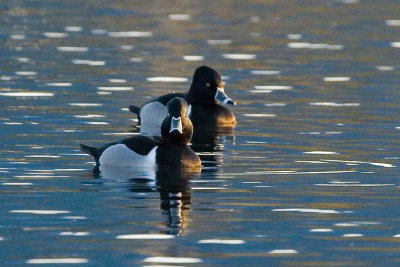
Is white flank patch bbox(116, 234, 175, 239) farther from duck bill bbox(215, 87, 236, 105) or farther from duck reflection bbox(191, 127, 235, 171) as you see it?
duck bill bbox(215, 87, 236, 105)

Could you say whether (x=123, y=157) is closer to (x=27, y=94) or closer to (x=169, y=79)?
(x=27, y=94)

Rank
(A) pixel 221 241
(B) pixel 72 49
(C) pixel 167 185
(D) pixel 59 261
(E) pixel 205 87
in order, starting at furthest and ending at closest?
1. (B) pixel 72 49
2. (E) pixel 205 87
3. (C) pixel 167 185
4. (A) pixel 221 241
5. (D) pixel 59 261

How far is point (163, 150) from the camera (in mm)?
15375

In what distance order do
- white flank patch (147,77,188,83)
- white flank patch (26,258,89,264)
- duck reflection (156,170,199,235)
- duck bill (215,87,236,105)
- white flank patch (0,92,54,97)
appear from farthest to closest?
white flank patch (147,77,188,83), white flank patch (0,92,54,97), duck bill (215,87,236,105), duck reflection (156,170,199,235), white flank patch (26,258,89,264)

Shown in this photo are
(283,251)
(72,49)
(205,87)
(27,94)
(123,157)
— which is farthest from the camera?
(72,49)

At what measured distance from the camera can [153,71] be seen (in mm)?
25781

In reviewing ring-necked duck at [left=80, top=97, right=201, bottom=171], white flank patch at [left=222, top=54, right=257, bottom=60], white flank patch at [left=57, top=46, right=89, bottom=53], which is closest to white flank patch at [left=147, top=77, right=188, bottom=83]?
white flank patch at [left=222, top=54, right=257, bottom=60]

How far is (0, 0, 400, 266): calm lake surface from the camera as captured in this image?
37.3 ft

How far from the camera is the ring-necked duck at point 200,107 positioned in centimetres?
2012

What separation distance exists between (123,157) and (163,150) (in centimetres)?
53

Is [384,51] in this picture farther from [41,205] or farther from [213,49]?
[41,205]

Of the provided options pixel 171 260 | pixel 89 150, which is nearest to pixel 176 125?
pixel 89 150

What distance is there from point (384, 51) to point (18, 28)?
9.31 meters

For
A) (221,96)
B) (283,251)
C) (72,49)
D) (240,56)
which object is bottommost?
(283,251)
